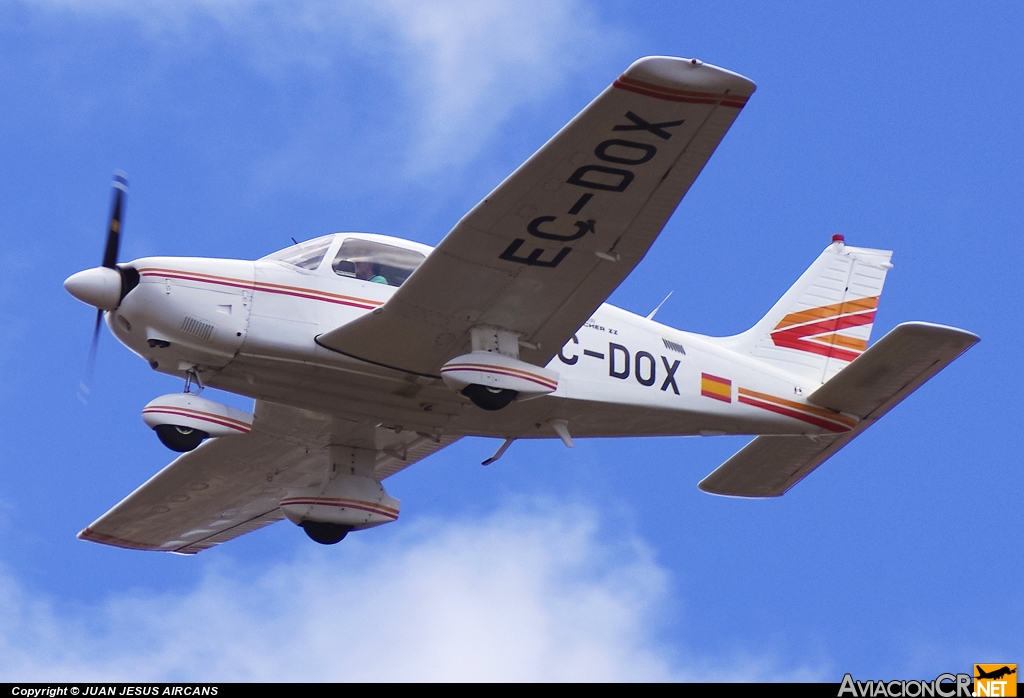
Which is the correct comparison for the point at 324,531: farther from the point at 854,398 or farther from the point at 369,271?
the point at 854,398

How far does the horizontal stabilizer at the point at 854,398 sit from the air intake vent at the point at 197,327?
7.29 m

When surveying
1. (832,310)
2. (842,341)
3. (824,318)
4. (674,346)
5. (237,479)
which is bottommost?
(237,479)

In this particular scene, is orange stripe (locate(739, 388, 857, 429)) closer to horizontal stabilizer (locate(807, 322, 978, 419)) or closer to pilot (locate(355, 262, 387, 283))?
horizontal stabilizer (locate(807, 322, 978, 419))

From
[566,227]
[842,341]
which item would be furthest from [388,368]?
[842,341]

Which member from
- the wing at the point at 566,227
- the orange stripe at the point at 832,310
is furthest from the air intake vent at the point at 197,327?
the orange stripe at the point at 832,310

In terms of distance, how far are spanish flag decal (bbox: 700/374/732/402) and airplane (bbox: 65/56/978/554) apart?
29mm

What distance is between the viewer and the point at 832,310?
19578 millimetres

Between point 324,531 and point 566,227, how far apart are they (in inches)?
232

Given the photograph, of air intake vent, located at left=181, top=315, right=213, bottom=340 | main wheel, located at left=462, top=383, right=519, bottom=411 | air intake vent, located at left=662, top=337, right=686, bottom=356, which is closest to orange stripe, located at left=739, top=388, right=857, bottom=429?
air intake vent, located at left=662, top=337, right=686, bottom=356

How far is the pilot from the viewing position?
631 inches

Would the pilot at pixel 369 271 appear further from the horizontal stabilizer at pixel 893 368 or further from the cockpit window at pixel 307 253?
the horizontal stabilizer at pixel 893 368

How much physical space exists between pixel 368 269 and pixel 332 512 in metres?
3.59

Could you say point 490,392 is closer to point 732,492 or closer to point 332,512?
point 332,512

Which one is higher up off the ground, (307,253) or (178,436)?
(307,253)
